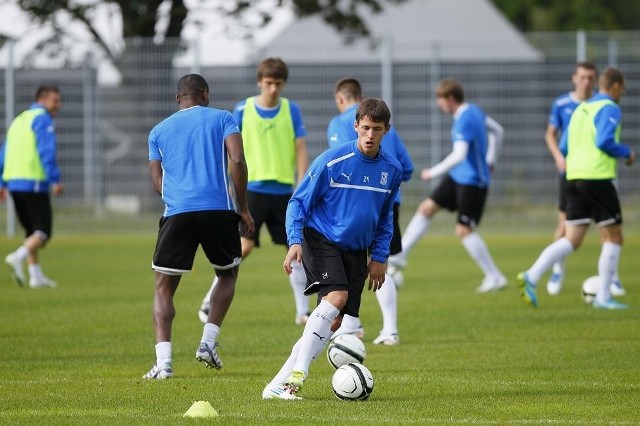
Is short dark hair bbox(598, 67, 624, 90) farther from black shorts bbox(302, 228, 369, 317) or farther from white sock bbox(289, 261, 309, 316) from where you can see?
black shorts bbox(302, 228, 369, 317)

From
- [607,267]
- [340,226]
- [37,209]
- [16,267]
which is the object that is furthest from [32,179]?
[340,226]

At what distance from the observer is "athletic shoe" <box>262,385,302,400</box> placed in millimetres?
7707

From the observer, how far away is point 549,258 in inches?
520

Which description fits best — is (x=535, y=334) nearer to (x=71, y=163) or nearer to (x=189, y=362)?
(x=189, y=362)

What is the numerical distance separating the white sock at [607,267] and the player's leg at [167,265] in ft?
18.3

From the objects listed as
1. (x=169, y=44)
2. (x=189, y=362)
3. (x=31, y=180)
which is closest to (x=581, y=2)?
(x=169, y=44)

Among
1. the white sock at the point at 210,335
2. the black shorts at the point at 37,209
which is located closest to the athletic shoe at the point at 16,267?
the black shorts at the point at 37,209

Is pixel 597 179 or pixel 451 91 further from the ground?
pixel 451 91

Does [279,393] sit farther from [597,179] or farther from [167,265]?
[597,179]

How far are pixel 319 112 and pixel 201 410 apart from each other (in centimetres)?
1810

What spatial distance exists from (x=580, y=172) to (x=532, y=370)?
168 inches

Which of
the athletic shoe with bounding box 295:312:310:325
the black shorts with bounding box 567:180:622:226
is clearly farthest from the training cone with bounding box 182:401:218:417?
the black shorts with bounding box 567:180:622:226

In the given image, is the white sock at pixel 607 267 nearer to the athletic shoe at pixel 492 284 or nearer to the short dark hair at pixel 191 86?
the athletic shoe at pixel 492 284

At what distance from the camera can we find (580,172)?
512 inches
